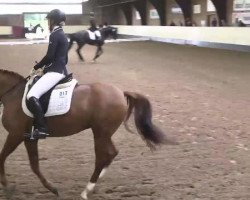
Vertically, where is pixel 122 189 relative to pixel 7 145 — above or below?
below

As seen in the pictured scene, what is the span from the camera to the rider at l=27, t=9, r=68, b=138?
15.0ft

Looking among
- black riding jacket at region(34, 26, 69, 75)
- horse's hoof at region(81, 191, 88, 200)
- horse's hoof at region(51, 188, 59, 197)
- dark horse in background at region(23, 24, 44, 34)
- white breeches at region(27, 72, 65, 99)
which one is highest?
black riding jacket at region(34, 26, 69, 75)

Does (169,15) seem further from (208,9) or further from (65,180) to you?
(65,180)

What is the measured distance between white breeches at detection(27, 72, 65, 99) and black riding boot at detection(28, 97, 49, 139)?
7 cm

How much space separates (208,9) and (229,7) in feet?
9.00

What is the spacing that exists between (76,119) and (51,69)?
23.1 inches

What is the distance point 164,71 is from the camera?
15.2m

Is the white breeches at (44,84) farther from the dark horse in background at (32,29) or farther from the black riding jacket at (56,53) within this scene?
the dark horse in background at (32,29)

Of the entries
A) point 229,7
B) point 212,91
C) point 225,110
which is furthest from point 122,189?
point 229,7

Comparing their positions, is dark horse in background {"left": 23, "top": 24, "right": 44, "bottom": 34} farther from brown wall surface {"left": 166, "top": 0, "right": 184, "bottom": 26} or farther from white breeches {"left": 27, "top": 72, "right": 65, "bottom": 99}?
white breeches {"left": 27, "top": 72, "right": 65, "bottom": 99}

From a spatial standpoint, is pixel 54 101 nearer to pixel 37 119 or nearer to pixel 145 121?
pixel 37 119

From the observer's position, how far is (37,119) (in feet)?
15.0

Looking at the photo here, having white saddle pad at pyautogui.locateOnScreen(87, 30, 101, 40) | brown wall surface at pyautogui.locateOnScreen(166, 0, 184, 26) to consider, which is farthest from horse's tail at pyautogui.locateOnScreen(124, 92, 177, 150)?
brown wall surface at pyautogui.locateOnScreen(166, 0, 184, 26)

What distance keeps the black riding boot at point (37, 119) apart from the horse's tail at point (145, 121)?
100 centimetres
